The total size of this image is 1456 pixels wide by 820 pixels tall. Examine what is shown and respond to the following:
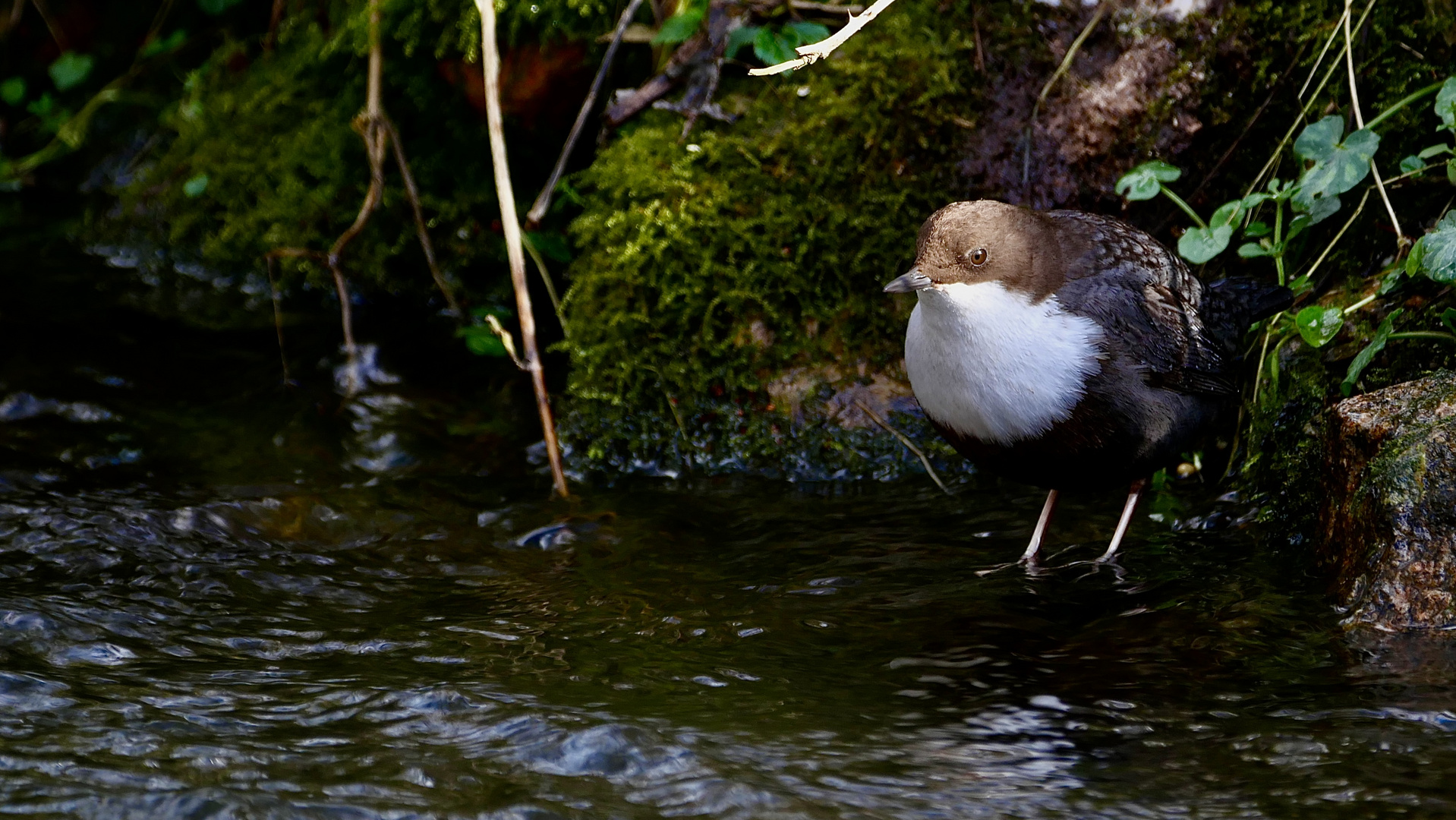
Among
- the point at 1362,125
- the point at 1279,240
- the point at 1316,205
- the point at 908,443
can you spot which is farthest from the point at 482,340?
→ the point at 1362,125

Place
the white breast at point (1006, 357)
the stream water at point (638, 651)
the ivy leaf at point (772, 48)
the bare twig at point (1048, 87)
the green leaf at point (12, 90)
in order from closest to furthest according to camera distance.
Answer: the stream water at point (638, 651) < the white breast at point (1006, 357) < the bare twig at point (1048, 87) < the ivy leaf at point (772, 48) < the green leaf at point (12, 90)

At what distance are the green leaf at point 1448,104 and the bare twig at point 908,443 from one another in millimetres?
1839

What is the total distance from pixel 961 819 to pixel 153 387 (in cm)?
406

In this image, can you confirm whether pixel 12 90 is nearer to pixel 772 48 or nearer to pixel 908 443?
pixel 772 48

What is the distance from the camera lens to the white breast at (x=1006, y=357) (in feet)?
11.6

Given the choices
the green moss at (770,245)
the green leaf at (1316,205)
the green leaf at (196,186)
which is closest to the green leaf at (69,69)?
the green leaf at (196,186)

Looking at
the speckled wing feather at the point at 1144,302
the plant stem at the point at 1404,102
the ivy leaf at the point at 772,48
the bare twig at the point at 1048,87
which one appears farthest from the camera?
the ivy leaf at the point at 772,48

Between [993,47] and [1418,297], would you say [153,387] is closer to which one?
[993,47]

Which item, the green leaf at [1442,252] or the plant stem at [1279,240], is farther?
the plant stem at [1279,240]

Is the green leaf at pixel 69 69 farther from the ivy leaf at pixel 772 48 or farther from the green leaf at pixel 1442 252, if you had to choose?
the green leaf at pixel 1442 252

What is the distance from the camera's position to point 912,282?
11.4 ft

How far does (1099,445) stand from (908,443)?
1.03 meters

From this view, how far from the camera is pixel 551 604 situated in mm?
3598

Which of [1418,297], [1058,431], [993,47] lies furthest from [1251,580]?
[993,47]
